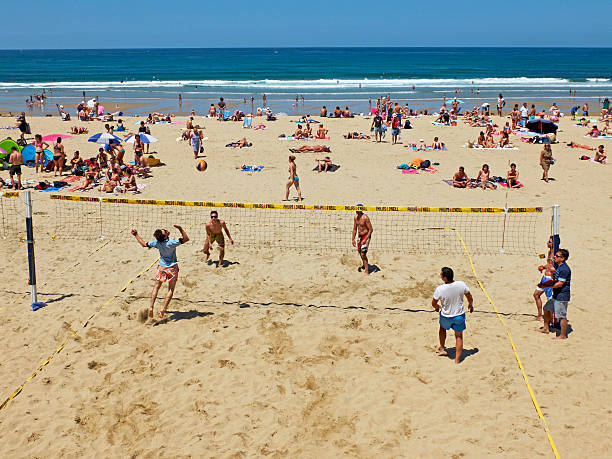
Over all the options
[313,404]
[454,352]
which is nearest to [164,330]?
[313,404]

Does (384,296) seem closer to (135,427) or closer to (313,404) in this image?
(313,404)

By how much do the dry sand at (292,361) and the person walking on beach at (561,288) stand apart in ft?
1.29

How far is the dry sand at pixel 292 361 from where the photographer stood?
5.84 m

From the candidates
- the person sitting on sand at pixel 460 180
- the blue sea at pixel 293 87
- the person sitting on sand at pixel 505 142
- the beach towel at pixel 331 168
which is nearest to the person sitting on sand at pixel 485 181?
the person sitting on sand at pixel 460 180

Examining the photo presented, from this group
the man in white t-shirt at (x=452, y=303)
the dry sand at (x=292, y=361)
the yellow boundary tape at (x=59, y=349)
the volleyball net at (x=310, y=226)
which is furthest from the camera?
the volleyball net at (x=310, y=226)

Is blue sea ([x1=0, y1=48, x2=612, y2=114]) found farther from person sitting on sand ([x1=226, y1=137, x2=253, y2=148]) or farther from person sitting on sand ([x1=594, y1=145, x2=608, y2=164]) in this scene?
person sitting on sand ([x1=594, y1=145, x2=608, y2=164])

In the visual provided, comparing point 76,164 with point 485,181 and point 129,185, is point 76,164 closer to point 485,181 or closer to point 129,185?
point 129,185

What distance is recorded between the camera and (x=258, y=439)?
5.83m

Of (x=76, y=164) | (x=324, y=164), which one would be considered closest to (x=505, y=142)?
(x=324, y=164)

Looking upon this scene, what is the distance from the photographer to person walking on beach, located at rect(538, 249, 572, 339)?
24.1ft

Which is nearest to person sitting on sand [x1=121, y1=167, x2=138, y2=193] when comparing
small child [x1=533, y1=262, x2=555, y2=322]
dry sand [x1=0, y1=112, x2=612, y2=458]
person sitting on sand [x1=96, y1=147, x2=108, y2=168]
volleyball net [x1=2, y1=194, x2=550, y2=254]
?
volleyball net [x1=2, y1=194, x2=550, y2=254]

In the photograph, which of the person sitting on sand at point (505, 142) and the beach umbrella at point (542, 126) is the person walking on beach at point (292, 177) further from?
the beach umbrella at point (542, 126)

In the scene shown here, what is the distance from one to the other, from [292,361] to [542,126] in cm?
2123

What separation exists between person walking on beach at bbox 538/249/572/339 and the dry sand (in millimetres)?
392
